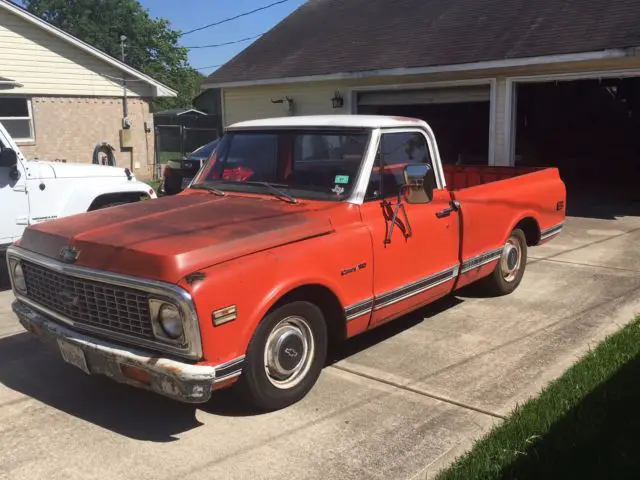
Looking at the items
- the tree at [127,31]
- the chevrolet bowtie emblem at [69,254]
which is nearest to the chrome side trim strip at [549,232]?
the chevrolet bowtie emblem at [69,254]

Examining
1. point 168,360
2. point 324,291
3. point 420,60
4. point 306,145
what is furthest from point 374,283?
point 420,60

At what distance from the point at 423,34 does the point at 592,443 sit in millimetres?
12484

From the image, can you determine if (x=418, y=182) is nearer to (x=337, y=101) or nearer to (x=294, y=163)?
(x=294, y=163)

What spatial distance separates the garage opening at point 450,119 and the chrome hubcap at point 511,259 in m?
8.53

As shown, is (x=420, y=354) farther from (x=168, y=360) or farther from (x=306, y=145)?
(x=168, y=360)

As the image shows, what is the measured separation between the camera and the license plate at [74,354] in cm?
374

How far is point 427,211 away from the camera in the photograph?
4.96 m

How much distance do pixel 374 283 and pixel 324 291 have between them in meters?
0.48

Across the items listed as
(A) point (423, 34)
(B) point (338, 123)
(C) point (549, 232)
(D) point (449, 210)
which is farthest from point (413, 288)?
(A) point (423, 34)

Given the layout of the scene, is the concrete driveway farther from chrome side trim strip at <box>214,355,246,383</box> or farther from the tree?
the tree

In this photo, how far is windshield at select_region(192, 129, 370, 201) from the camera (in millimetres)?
4637

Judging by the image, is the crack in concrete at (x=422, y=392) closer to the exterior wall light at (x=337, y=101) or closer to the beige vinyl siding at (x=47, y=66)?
the exterior wall light at (x=337, y=101)

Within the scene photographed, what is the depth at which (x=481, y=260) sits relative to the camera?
5652 millimetres

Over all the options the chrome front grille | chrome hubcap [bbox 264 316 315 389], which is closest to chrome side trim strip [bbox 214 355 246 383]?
chrome hubcap [bbox 264 316 315 389]
